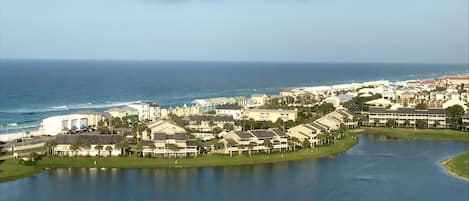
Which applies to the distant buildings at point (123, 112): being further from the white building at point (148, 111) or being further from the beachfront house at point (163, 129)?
the beachfront house at point (163, 129)

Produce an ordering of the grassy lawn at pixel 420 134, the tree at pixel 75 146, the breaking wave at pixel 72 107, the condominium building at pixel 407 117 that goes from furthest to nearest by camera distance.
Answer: the breaking wave at pixel 72 107, the condominium building at pixel 407 117, the grassy lawn at pixel 420 134, the tree at pixel 75 146

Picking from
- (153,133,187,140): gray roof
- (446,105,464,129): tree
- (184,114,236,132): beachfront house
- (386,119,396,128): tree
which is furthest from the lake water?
(386,119,396,128): tree

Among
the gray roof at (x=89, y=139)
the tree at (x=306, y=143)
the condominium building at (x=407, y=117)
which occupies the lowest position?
the tree at (x=306, y=143)

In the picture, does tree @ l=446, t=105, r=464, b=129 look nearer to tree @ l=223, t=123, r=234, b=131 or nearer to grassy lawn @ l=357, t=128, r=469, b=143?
grassy lawn @ l=357, t=128, r=469, b=143

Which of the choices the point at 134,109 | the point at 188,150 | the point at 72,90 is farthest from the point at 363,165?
the point at 72,90

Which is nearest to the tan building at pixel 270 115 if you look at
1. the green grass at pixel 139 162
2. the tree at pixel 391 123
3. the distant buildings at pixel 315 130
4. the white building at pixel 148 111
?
the distant buildings at pixel 315 130

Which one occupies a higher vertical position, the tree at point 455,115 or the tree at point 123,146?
the tree at point 455,115
